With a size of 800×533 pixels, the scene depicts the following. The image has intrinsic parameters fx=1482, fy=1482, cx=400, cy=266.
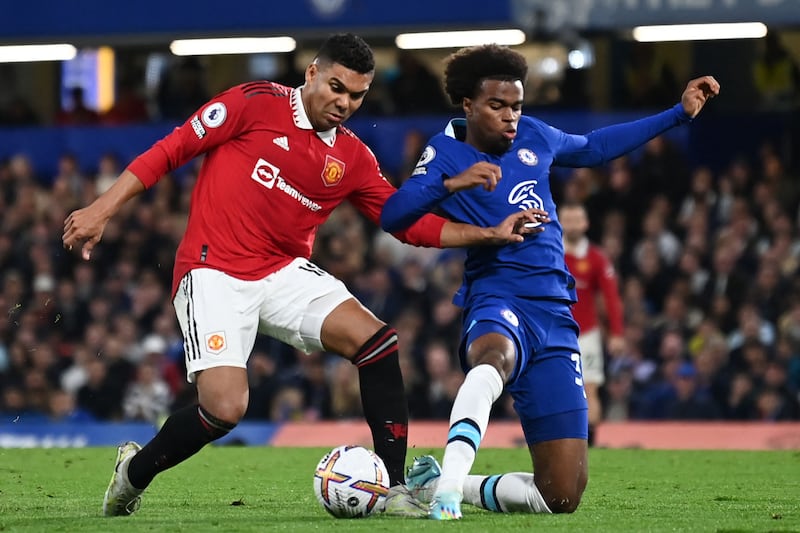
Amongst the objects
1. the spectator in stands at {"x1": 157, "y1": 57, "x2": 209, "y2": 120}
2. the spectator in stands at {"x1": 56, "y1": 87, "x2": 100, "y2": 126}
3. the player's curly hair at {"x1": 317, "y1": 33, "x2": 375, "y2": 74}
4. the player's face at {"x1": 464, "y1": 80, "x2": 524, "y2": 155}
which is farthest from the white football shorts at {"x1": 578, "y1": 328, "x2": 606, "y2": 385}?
the spectator in stands at {"x1": 56, "y1": 87, "x2": 100, "y2": 126}

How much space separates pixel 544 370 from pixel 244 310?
4.51ft

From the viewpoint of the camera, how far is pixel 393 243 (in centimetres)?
1622

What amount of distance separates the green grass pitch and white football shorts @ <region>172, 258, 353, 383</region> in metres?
0.74

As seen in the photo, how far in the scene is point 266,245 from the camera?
686 cm

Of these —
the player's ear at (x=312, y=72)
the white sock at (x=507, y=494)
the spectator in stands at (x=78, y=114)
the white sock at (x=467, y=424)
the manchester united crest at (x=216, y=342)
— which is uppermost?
the spectator in stands at (x=78, y=114)

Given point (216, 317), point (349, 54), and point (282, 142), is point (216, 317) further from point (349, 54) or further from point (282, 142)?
point (349, 54)

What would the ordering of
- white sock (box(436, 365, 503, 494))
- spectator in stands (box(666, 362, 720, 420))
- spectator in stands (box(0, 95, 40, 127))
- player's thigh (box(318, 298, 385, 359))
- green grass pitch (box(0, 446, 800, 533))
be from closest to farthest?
white sock (box(436, 365, 503, 494)) → green grass pitch (box(0, 446, 800, 533)) → player's thigh (box(318, 298, 385, 359)) → spectator in stands (box(666, 362, 720, 420)) → spectator in stands (box(0, 95, 40, 127))

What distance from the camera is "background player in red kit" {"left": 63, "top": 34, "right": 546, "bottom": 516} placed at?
654 centimetres

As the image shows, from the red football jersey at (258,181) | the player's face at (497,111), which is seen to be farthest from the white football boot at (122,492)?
the player's face at (497,111)

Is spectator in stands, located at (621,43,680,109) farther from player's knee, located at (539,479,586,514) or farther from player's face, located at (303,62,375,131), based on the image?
player's knee, located at (539,479,586,514)

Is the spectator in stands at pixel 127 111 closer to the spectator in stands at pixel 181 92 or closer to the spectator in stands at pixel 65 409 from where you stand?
the spectator in stands at pixel 181 92

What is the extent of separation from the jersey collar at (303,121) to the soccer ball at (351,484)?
1518mm

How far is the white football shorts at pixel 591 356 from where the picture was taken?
12.1 metres

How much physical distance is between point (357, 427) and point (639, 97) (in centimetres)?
583
